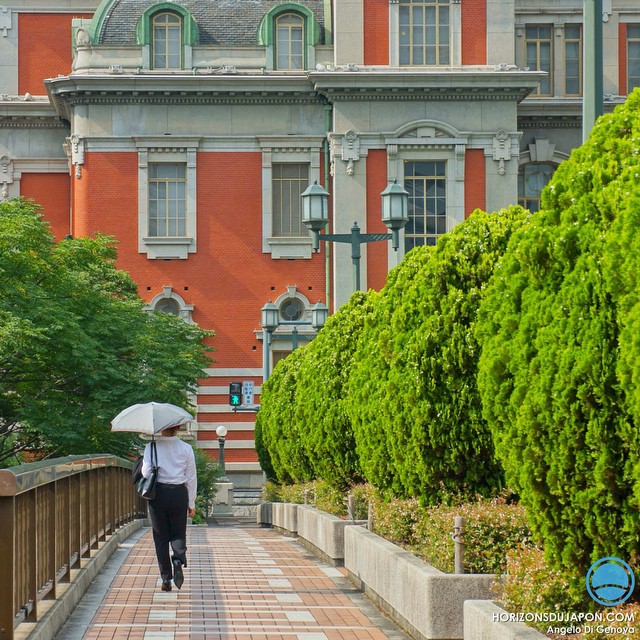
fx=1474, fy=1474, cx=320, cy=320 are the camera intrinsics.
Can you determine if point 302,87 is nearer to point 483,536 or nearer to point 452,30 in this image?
point 452,30

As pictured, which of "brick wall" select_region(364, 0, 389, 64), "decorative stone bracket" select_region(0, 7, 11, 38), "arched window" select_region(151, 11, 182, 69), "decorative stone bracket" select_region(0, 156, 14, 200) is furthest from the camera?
"decorative stone bracket" select_region(0, 7, 11, 38)

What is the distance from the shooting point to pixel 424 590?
35.9 ft

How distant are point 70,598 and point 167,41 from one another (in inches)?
1678

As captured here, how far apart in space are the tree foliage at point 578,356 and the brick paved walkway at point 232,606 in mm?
3342

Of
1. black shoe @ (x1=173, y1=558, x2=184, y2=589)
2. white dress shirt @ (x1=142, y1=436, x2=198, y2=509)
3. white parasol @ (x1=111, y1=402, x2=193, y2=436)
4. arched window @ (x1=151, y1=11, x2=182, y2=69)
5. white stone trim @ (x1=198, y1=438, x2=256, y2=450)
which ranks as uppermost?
arched window @ (x1=151, y1=11, x2=182, y2=69)

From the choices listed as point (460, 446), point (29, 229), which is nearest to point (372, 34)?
point (29, 229)

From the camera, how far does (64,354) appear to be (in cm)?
3766

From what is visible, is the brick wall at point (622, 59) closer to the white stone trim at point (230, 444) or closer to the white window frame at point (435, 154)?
the white window frame at point (435, 154)

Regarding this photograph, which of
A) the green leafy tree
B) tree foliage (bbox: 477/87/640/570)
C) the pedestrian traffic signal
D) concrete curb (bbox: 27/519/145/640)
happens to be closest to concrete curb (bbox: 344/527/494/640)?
tree foliage (bbox: 477/87/640/570)

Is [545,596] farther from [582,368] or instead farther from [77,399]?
[77,399]

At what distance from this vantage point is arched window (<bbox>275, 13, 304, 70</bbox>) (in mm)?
53844

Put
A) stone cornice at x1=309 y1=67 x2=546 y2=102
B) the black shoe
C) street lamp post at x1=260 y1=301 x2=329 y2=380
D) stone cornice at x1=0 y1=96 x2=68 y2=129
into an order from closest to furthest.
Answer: the black shoe, street lamp post at x1=260 y1=301 x2=329 y2=380, stone cornice at x1=309 y1=67 x2=546 y2=102, stone cornice at x1=0 y1=96 x2=68 y2=129

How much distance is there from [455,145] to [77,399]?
19.0 metres

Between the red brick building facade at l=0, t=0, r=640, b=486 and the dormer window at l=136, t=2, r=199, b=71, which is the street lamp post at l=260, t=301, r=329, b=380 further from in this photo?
the dormer window at l=136, t=2, r=199, b=71
